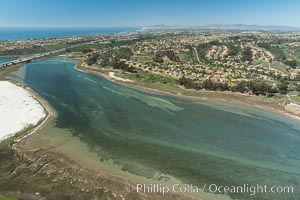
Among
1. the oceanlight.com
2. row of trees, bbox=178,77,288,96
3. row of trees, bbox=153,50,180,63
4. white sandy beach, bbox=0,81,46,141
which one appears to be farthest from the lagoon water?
row of trees, bbox=153,50,180,63

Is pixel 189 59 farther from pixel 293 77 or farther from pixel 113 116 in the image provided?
pixel 113 116

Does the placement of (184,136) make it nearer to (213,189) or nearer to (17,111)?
(213,189)

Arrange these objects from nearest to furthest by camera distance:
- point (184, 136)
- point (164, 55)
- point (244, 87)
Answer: point (184, 136) → point (244, 87) → point (164, 55)

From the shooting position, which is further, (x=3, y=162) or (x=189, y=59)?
(x=189, y=59)

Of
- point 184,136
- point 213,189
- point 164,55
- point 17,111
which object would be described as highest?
point 164,55

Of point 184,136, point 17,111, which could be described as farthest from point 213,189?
point 17,111

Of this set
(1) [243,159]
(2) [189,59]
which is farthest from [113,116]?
(2) [189,59]

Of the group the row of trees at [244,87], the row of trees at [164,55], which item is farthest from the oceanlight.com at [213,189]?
the row of trees at [164,55]
